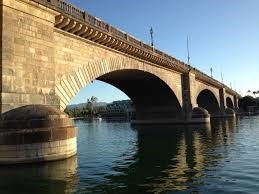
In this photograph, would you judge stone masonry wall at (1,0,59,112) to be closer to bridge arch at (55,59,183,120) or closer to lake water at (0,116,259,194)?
bridge arch at (55,59,183,120)

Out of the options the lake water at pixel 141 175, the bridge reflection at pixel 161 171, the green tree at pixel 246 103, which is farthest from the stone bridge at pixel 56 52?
the green tree at pixel 246 103

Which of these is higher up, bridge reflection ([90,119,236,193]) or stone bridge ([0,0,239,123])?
stone bridge ([0,0,239,123])

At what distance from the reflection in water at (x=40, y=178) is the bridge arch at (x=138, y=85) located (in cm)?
603

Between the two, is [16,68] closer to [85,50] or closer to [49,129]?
[49,129]

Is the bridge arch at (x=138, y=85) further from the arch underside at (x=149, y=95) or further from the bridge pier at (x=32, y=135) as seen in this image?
the bridge pier at (x=32, y=135)

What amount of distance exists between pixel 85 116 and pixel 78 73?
13621 centimetres

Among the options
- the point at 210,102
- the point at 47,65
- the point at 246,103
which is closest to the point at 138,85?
the point at 47,65

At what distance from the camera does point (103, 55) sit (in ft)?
95.3

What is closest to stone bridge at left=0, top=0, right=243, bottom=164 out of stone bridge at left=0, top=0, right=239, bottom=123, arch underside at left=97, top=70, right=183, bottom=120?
stone bridge at left=0, top=0, right=239, bottom=123

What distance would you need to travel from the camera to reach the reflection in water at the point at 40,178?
13141 mm

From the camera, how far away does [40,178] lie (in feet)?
48.7

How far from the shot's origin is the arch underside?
4588 centimetres

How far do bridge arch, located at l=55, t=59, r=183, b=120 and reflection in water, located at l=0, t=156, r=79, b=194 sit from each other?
6029 millimetres

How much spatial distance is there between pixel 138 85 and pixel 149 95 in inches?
233
